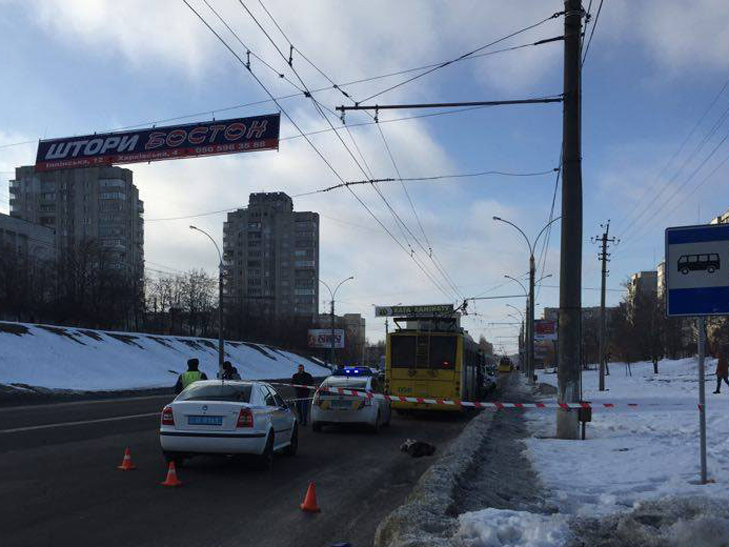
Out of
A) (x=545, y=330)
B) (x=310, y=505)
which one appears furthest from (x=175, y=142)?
(x=545, y=330)

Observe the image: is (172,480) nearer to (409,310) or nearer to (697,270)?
(697,270)

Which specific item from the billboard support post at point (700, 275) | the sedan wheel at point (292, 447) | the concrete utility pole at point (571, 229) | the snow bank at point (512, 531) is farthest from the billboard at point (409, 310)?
the snow bank at point (512, 531)

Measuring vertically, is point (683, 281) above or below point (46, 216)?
below

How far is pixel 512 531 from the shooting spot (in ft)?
17.9

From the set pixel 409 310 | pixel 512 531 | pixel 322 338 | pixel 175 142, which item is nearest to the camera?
pixel 512 531

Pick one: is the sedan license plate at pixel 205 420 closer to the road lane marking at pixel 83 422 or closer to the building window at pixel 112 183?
the road lane marking at pixel 83 422

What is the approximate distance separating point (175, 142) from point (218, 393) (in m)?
12.4

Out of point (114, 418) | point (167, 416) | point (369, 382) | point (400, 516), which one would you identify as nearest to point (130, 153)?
point (114, 418)

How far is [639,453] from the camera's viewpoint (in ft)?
35.7

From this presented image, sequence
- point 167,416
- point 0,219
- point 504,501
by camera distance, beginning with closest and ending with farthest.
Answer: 1. point 504,501
2. point 167,416
3. point 0,219

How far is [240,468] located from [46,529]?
4265 mm

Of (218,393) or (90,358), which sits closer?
(218,393)

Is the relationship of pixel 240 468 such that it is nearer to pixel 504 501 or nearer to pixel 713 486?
pixel 504 501

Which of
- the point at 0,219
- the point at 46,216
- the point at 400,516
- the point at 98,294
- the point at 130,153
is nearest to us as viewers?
the point at 400,516
